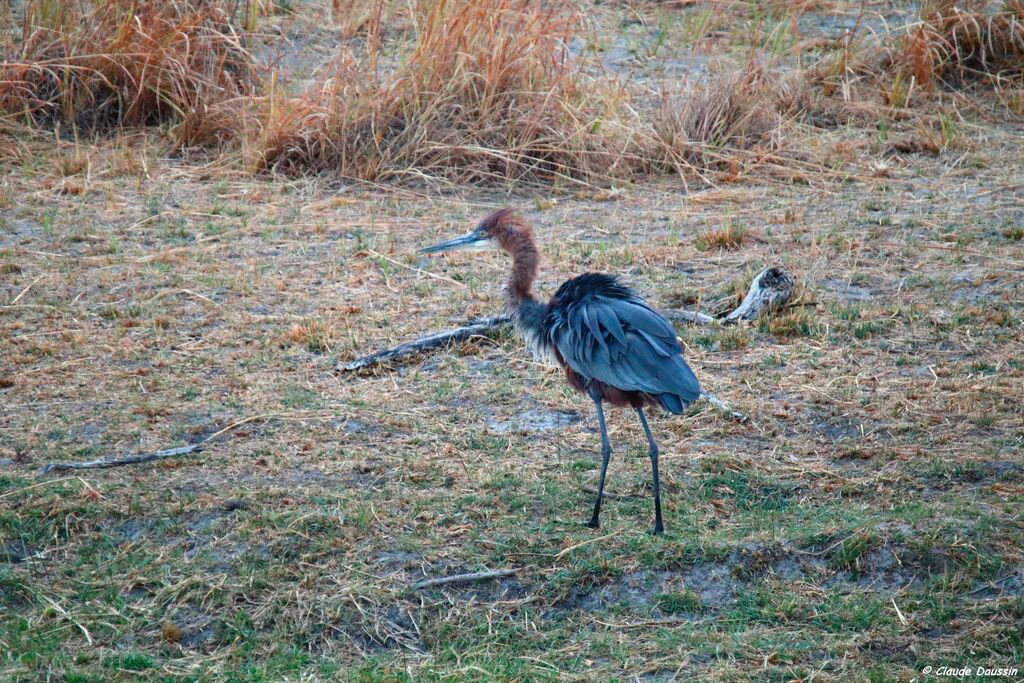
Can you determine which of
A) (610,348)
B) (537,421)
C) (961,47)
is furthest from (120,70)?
(961,47)

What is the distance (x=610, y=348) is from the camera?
4.47 m

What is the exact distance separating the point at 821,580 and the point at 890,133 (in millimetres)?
5898

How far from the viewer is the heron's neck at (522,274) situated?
519 centimetres

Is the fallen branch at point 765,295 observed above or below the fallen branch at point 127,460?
above

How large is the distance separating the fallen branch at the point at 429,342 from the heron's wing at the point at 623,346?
3.88ft

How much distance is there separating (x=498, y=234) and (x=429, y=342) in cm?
80

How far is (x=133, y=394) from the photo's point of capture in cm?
553

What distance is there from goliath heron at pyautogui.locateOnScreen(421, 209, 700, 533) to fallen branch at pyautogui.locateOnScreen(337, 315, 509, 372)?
0.98 meters

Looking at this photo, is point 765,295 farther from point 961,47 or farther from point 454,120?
point 961,47

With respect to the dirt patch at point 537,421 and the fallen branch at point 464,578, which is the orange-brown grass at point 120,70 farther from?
the fallen branch at point 464,578

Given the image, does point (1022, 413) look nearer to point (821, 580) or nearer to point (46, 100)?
point (821, 580)

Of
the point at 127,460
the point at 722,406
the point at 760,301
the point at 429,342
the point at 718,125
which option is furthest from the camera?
the point at 718,125

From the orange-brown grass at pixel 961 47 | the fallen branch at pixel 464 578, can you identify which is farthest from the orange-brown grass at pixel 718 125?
the fallen branch at pixel 464 578

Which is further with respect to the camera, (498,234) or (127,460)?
(498,234)
